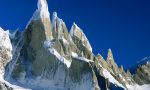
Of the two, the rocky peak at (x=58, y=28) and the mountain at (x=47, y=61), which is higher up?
the rocky peak at (x=58, y=28)

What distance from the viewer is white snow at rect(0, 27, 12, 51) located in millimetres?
184750

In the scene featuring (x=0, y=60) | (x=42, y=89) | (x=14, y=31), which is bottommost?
(x=42, y=89)

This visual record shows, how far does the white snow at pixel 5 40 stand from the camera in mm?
184750

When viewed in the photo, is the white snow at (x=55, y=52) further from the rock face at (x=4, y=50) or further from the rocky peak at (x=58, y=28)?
the rock face at (x=4, y=50)

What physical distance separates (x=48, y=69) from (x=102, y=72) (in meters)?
→ 17.6

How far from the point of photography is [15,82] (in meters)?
174

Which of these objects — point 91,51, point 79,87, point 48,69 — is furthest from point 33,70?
point 91,51

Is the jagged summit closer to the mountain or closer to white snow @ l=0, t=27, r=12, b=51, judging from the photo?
the mountain

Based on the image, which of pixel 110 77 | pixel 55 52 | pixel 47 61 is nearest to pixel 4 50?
pixel 47 61

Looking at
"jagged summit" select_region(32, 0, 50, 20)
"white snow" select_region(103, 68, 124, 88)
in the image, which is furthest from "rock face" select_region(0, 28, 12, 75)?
"white snow" select_region(103, 68, 124, 88)

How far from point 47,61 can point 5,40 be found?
57.3 ft

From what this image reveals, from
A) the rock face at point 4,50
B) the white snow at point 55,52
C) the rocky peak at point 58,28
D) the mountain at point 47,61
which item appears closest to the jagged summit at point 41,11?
the mountain at point 47,61

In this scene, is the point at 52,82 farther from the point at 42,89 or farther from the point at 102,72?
the point at 102,72

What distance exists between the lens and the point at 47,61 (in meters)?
180
